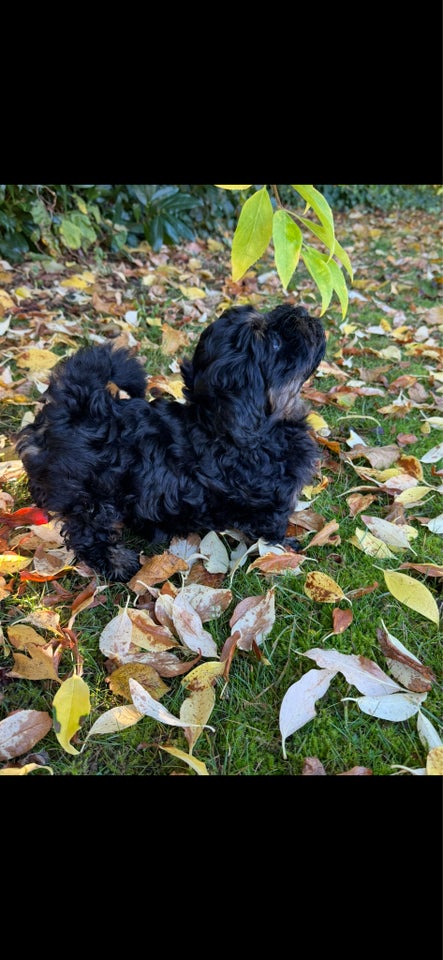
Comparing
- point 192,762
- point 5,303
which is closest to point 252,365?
point 192,762

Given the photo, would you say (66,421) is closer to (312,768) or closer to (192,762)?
(192,762)

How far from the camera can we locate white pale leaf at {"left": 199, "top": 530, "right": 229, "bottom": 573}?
2.98 m

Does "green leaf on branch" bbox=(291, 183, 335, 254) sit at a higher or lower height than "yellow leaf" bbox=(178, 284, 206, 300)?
higher

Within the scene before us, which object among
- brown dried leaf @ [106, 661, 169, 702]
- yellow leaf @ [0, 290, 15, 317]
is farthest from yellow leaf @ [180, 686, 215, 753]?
yellow leaf @ [0, 290, 15, 317]

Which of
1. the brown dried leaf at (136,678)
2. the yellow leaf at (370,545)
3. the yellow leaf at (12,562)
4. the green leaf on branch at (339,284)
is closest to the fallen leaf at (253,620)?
the brown dried leaf at (136,678)

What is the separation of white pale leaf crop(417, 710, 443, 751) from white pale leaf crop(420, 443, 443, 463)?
1.84 meters

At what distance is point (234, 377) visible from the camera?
8.75ft

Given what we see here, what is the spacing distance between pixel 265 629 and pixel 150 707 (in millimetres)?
602

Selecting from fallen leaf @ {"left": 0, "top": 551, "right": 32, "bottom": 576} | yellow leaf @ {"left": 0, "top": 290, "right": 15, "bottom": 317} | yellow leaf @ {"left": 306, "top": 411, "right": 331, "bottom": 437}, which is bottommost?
fallen leaf @ {"left": 0, "top": 551, "right": 32, "bottom": 576}

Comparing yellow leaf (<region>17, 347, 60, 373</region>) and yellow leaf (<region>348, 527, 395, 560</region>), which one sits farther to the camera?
yellow leaf (<region>17, 347, 60, 373</region>)

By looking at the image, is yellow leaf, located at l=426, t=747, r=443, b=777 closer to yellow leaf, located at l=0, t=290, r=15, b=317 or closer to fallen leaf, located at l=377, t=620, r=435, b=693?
fallen leaf, located at l=377, t=620, r=435, b=693

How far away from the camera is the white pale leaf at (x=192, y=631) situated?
2513mm

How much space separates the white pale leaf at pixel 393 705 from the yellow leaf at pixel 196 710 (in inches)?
20.8

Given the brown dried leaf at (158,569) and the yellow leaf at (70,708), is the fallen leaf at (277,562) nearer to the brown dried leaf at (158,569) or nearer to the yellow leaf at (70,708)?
the brown dried leaf at (158,569)
